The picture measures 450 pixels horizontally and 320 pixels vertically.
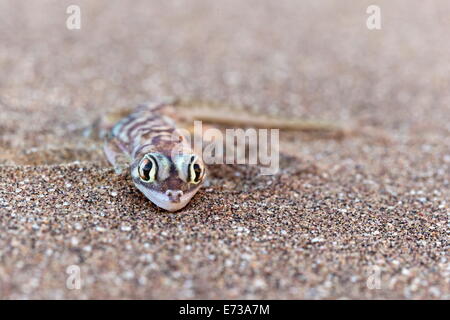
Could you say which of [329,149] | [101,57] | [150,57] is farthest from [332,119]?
[101,57]

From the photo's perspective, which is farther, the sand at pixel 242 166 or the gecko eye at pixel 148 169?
the gecko eye at pixel 148 169

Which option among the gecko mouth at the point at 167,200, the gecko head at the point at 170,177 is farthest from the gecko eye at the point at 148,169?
the gecko mouth at the point at 167,200

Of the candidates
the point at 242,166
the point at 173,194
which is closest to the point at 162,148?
the point at 173,194

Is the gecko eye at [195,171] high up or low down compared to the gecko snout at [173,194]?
up

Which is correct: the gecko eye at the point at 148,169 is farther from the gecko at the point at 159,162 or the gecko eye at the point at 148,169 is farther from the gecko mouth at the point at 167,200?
the gecko mouth at the point at 167,200

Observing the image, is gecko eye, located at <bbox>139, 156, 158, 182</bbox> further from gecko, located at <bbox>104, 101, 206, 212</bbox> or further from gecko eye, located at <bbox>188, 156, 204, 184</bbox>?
gecko eye, located at <bbox>188, 156, 204, 184</bbox>

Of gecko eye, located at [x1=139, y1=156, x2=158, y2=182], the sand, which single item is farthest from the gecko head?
the sand

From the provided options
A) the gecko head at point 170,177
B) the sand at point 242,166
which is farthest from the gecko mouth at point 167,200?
the sand at point 242,166
